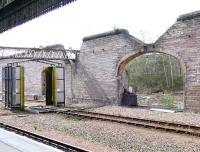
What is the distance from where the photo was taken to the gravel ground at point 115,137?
974 centimetres

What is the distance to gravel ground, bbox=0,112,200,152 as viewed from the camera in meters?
9.74

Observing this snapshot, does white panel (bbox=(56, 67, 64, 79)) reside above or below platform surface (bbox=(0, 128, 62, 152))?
above

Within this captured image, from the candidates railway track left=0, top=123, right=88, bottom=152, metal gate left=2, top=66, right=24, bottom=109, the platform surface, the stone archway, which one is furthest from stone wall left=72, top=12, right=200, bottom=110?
the platform surface

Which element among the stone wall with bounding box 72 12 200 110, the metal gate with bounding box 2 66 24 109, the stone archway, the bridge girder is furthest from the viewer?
the metal gate with bounding box 2 66 24 109

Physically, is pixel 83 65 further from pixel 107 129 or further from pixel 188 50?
pixel 107 129

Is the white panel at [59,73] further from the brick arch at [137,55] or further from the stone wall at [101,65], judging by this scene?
the brick arch at [137,55]

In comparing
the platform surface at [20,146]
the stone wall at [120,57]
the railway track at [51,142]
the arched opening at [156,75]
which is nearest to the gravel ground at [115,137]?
the railway track at [51,142]

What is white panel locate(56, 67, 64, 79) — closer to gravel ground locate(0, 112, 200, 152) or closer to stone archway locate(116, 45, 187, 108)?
stone archway locate(116, 45, 187, 108)

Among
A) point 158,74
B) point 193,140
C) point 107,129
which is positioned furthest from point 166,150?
point 158,74

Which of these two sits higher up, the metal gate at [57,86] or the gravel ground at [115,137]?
the metal gate at [57,86]

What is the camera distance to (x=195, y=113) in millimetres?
17734

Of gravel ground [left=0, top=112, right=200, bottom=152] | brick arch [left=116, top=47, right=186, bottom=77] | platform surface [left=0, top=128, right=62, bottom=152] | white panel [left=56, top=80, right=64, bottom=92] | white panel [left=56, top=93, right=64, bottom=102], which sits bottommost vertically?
gravel ground [left=0, top=112, right=200, bottom=152]

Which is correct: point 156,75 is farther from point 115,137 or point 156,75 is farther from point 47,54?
point 115,137

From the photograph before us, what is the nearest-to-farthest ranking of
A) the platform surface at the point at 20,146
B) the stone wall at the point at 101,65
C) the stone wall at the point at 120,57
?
the platform surface at the point at 20,146 < the stone wall at the point at 120,57 < the stone wall at the point at 101,65
